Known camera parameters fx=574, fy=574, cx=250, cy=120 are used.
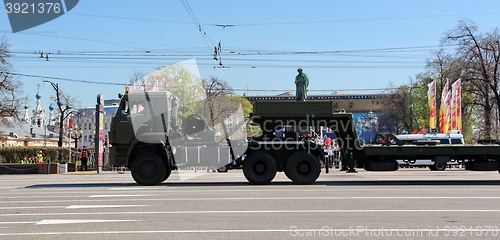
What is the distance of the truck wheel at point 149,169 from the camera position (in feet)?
60.0

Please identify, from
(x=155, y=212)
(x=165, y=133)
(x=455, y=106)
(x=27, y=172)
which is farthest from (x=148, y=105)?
(x=455, y=106)

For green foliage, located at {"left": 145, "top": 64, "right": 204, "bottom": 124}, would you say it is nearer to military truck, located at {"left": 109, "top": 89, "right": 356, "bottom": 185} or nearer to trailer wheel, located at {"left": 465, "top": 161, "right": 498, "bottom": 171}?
military truck, located at {"left": 109, "top": 89, "right": 356, "bottom": 185}

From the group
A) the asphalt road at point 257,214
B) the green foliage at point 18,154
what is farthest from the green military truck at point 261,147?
the green foliage at point 18,154

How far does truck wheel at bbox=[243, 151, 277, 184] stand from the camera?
17.9 metres

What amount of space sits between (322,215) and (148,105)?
32.3 ft

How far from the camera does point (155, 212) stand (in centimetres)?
1121

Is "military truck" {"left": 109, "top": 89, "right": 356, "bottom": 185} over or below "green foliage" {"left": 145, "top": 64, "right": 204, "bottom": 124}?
below

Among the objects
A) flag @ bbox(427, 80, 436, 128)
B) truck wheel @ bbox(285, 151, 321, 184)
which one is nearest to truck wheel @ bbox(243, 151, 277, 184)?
truck wheel @ bbox(285, 151, 321, 184)

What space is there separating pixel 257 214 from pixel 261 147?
24.5 feet

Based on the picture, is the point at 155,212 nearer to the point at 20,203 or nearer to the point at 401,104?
the point at 20,203

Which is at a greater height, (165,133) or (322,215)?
(165,133)

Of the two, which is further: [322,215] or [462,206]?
Result: [462,206]

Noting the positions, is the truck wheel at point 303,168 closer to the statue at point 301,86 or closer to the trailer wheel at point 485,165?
the statue at point 301,86

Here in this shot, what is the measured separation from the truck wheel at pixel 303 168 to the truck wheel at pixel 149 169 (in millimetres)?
4037
